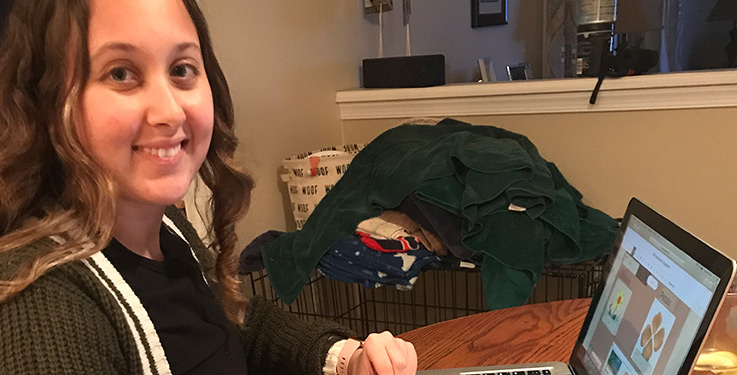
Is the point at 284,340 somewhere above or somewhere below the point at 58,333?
below

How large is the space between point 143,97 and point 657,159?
1.54 meters

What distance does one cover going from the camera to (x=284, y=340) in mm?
986

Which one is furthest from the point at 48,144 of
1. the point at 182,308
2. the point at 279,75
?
the point at 279,75

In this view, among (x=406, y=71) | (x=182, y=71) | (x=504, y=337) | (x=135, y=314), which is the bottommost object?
(x=504, y=337)

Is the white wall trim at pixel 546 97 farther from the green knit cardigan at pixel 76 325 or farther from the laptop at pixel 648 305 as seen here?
the green knit cardigan at pixel 76 325

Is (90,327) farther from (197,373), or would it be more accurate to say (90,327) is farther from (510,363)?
(510,363)

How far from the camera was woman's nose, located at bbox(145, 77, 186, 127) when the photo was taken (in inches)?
25.9

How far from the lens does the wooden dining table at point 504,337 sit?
0.95 metres

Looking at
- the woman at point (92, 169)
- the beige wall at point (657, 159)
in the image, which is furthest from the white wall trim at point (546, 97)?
the woman at point (92, 169)

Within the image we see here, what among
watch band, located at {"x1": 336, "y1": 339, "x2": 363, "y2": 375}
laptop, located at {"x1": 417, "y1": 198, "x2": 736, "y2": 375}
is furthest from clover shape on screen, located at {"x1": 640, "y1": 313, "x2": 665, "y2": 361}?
watch band, located at {"x1": 336, "y1": 339, "x2": 363, "y2": 375}

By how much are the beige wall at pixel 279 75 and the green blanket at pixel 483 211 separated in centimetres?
27

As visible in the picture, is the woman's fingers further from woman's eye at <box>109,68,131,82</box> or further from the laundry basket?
the laundry basket

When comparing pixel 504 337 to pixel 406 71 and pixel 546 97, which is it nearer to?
pixel 546 97

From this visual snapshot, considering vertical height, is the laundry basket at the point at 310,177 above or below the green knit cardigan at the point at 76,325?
below
